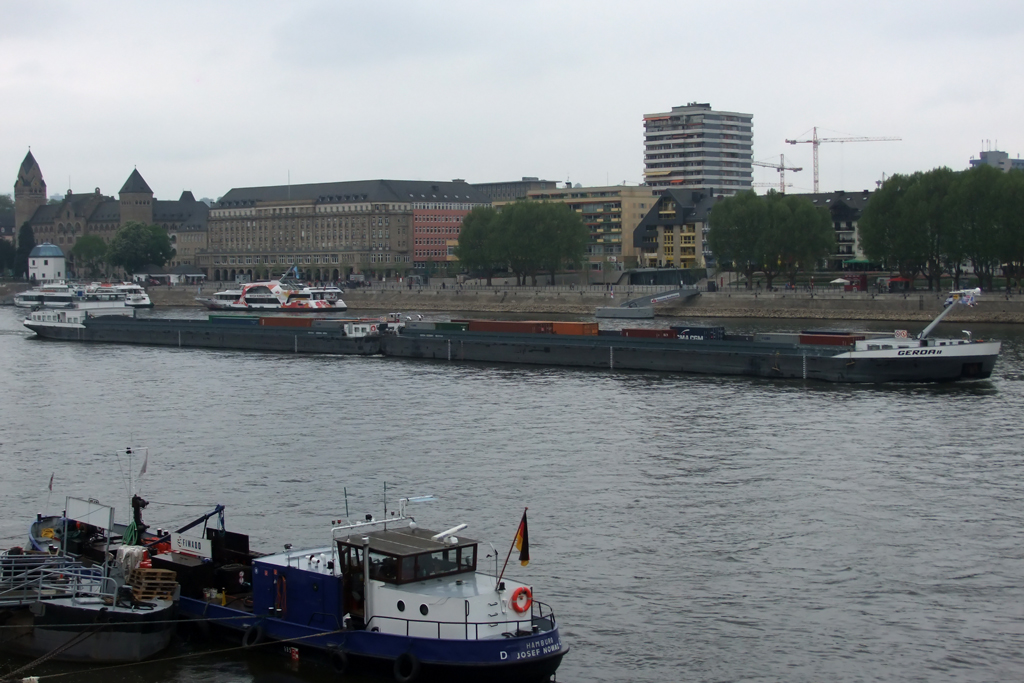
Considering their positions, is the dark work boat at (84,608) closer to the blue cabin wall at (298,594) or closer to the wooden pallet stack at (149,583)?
the wooden pallet stack at (149,583)

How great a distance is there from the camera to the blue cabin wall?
76.0 ft

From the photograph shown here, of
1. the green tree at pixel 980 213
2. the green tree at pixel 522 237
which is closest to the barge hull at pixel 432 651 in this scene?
the green tree at pixel 980 213

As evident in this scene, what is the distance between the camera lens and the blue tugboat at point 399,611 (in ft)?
71.6

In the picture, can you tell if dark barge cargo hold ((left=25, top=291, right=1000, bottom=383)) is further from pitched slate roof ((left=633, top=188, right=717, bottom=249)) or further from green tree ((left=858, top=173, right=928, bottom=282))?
pitched slate roof ((left=633, top=188, right=717, bottom=249))

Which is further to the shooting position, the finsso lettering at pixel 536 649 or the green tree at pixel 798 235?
the green tree at pixel 798 235

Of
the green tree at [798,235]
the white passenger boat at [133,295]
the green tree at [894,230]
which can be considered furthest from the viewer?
the white passenger boat at [133,295]

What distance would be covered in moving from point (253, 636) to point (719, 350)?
2041 inches

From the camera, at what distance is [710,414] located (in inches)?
2148

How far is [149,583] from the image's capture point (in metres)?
24.8

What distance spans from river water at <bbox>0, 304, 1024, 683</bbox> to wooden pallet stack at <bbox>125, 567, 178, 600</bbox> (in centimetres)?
136

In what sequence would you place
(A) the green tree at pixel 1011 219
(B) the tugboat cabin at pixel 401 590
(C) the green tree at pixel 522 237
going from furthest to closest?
1. (C) the green tree at pixel 522 237
2. (A) the green tree at pixel 1011 219
3. (B) the tugboat cabin at pixel 401 590

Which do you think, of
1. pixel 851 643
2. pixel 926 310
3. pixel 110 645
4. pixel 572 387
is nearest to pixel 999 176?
pixel 926 310

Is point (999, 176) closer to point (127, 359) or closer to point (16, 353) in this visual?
point (127, 359)

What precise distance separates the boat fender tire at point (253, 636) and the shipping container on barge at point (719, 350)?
1907 inches
